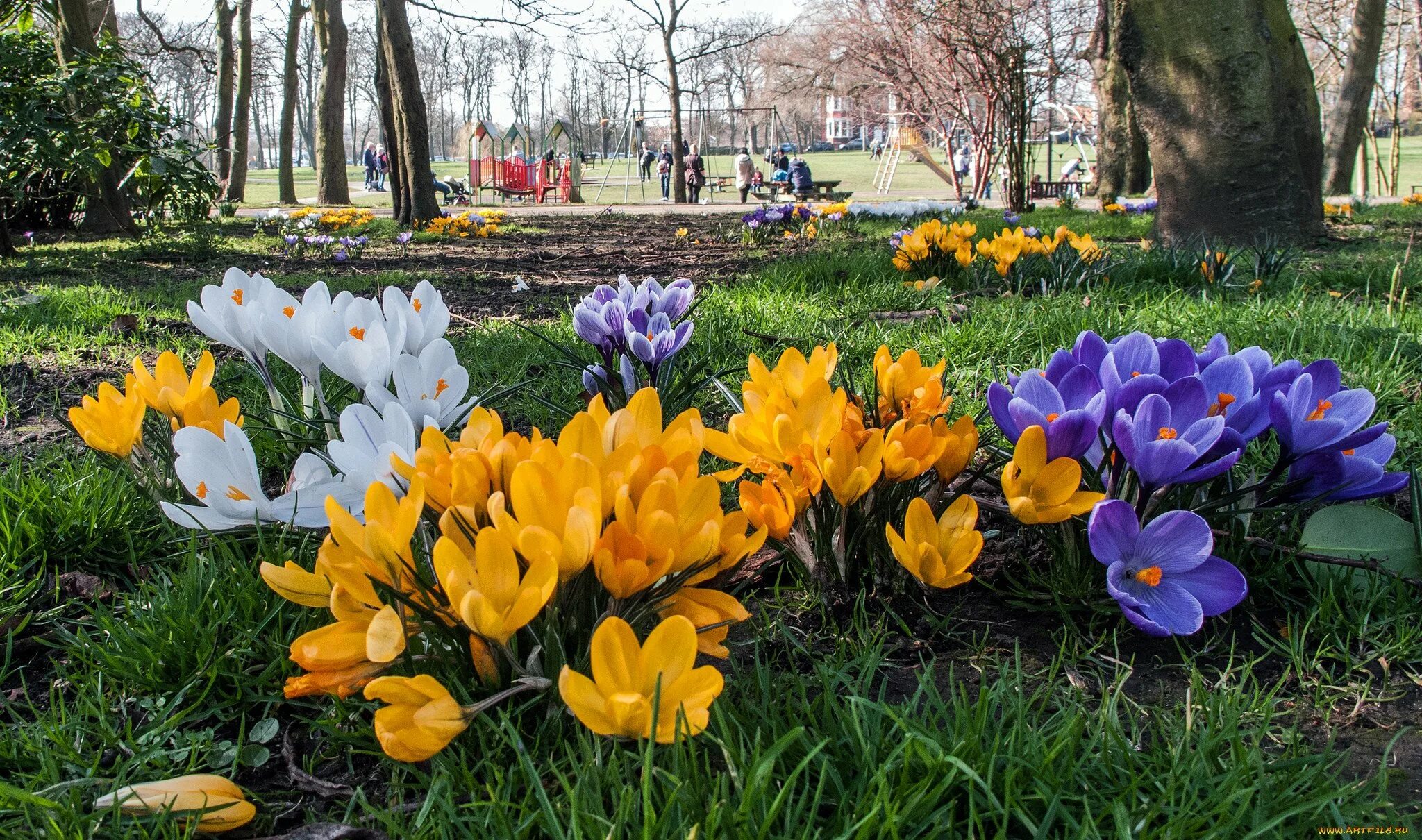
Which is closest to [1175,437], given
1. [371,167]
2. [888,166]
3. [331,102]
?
[331,102]

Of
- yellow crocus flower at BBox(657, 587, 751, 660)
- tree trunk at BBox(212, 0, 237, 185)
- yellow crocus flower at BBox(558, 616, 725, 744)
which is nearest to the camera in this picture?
yellow crocus flower at BBox(558, 616, 725, 744)

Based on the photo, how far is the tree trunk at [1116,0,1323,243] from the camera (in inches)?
214

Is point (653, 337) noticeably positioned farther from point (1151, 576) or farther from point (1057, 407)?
point (1151, 576)

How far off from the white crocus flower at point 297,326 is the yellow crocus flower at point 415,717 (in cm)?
66

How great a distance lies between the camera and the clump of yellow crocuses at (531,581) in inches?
34.6

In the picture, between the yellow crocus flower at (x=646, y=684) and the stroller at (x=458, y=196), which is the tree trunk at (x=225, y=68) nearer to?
the stroller at (x=458, y=196)

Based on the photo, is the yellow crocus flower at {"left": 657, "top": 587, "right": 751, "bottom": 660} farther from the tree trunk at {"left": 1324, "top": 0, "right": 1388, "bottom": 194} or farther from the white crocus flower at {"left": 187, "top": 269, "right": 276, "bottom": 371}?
the tree trunk at {"left": 1324, "top": 0, "right": 1388, "bottom": 194}

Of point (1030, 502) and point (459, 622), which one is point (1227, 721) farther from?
point (459, 622)

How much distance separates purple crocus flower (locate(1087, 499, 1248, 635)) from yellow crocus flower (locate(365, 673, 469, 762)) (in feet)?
2.69

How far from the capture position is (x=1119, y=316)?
321 centimetres

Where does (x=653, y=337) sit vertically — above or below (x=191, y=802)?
above

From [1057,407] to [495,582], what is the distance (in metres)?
0.85

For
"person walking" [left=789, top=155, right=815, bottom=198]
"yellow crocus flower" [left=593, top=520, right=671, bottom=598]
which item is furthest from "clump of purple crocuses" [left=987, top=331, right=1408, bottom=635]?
"person walking" [left=789, top=155, right=815, bottom=198]

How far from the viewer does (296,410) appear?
1.81m
